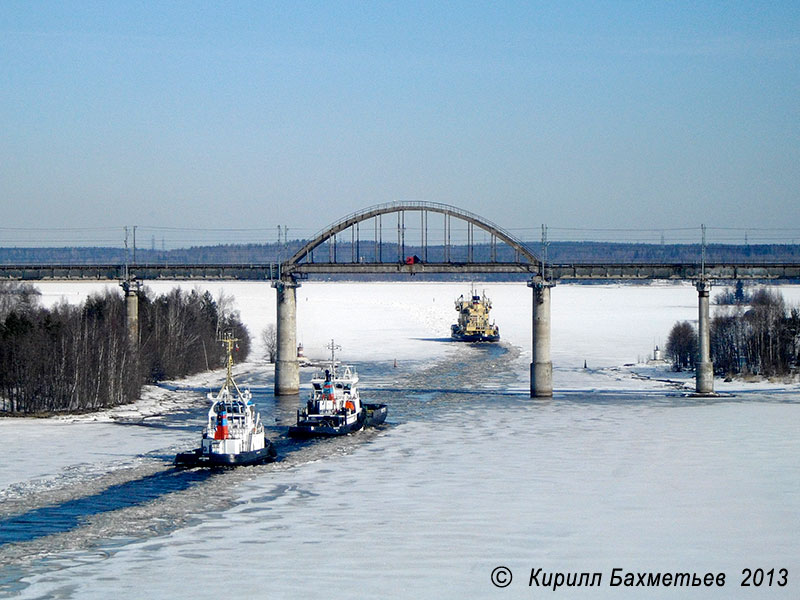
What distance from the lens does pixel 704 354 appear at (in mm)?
76750

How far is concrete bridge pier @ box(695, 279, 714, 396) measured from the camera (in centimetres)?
7550

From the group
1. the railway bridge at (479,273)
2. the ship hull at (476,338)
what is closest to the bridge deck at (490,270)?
the railway bridge at (479,273)

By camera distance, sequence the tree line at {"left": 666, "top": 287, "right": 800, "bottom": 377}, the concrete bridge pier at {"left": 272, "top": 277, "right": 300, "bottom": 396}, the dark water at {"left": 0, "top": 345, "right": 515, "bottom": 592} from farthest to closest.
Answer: the tree line at {"left": 666, "top": 287, "right": 800, "bottom": 377} → the concrete bridge pier at {"left": 272, "top": 277, "right": 300, "bottom": 396} → the dark water at {"left": 0, "top": 345, "right": 515, "bottom": 592}

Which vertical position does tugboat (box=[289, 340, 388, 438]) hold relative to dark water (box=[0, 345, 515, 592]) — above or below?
above

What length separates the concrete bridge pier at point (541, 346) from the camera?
74.6 meters

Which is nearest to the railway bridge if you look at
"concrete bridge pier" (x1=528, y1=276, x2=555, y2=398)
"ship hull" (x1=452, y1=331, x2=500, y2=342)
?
"concrete bridge pier" (x1=528, y1=276, x2=555, y2=398)

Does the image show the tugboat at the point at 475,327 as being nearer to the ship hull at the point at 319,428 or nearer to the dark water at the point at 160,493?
the dark water at the point at 160,493

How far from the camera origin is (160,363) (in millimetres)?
88312

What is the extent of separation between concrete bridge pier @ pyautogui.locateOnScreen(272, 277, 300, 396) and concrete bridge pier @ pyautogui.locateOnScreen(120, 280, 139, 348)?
11.4 metres

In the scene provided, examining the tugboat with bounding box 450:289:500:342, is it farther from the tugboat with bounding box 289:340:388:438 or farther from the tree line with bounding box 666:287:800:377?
the tugboat with bounding box 289:340:388:438

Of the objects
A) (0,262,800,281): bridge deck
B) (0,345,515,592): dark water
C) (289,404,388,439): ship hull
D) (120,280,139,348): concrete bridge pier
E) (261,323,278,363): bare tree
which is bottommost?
(0,345,515,592): dark water

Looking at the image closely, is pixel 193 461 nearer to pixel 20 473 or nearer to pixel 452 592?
pixel 20 473

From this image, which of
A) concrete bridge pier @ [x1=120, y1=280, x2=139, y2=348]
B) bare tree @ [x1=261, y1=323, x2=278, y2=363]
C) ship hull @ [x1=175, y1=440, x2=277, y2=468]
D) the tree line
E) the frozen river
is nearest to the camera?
the frozen river

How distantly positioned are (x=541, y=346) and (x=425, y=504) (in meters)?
40.0
